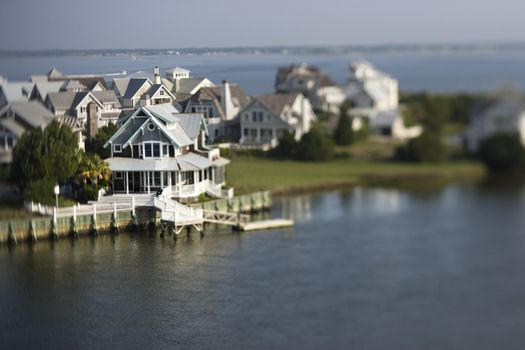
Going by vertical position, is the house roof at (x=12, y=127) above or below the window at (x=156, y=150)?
above

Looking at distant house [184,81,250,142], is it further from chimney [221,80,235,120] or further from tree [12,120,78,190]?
tree [12,120,78,190]

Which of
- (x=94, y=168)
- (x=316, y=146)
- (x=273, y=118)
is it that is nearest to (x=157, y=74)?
(x=94, y=168)

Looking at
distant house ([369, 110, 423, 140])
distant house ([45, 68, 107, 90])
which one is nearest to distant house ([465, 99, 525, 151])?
distant house ([45, 68, 107, 90])

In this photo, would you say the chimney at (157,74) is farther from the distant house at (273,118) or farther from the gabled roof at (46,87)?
the distant house at (273,118)

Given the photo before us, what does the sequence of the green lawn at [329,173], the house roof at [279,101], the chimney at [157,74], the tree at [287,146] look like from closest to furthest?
the chimney at [157,74], the green lawn at [329,173], the tree at [287,146], the house roof at [279,101]

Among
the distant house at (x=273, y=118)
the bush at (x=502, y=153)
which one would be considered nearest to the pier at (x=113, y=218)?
the distant house at (x=273, y=118)

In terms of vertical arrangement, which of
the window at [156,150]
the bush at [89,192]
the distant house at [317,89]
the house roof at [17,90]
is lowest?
the bush at [89,192]

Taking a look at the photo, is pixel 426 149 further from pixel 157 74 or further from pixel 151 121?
pixel 151 121
